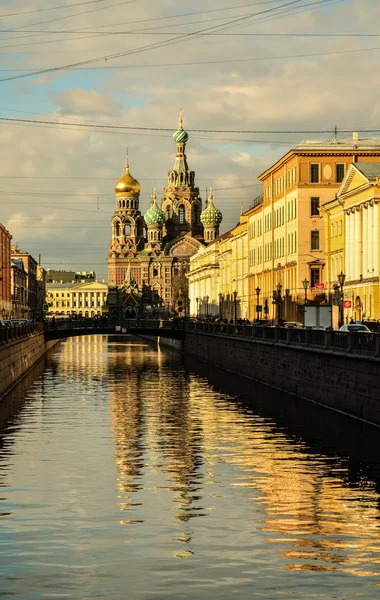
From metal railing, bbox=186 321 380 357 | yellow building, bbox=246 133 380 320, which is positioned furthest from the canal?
yellow building, bbox=246 133 380 320

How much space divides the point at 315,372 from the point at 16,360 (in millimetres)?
24674

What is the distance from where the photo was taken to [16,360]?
71.5 meters

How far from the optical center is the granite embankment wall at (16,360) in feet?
200

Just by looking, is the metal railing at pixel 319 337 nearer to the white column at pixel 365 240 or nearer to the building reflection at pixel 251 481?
the building reflection at pixel 251 481

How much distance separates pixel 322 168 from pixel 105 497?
88220mm

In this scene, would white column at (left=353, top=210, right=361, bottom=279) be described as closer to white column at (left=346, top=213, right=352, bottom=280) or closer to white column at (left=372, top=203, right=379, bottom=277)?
white column at (left=346, top=213, right=352, bottom=280)

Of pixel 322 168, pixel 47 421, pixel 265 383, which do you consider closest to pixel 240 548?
pixel 47 421

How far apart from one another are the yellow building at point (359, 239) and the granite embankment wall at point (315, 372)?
12.5 meters

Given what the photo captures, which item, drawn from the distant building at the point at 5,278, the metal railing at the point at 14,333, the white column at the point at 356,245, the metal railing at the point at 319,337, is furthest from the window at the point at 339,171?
the distant building at the point at 5,278

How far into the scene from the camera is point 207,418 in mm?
48562

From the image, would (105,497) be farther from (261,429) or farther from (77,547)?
(261,429)

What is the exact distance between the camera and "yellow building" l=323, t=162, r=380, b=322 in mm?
89812

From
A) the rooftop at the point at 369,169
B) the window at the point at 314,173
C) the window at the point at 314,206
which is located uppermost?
the window at the point at 314,173

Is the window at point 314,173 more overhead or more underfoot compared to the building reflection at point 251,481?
more overhead
